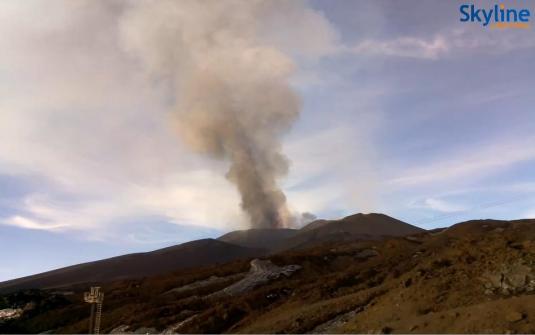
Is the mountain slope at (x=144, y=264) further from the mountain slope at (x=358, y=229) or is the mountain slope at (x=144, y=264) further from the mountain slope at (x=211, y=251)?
the mountain slope at (x=358, y=229)

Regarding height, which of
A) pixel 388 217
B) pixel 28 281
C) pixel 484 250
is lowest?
pixel 28 281

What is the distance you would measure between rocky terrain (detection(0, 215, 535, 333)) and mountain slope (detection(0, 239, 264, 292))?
244 ft

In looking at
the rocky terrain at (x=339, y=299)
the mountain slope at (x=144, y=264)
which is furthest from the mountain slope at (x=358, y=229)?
the rocky terrain at (x=339, y=299)

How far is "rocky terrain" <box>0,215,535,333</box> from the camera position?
17094mm

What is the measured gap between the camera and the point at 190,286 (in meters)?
52.7

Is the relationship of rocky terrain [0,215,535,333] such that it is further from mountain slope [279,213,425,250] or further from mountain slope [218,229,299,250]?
mountain slope [218,229,299,250]

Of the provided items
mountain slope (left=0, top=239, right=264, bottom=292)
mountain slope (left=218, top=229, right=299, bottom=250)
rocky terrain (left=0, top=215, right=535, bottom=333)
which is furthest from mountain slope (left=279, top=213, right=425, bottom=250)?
rocky terrain (left=0, top=215, right=535, bottom=333)

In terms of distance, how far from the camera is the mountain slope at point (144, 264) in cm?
12438

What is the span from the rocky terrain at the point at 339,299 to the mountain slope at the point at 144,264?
74355mm

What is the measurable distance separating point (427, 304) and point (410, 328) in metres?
3.08

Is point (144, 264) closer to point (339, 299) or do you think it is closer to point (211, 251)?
point (211, 251)

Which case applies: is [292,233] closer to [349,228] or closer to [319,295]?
[349,228]

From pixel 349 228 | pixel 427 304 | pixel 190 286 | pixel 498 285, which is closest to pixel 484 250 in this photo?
pixel 498 285

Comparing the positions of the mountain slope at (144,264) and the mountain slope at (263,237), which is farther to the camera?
the mountain slope at (263,237)
